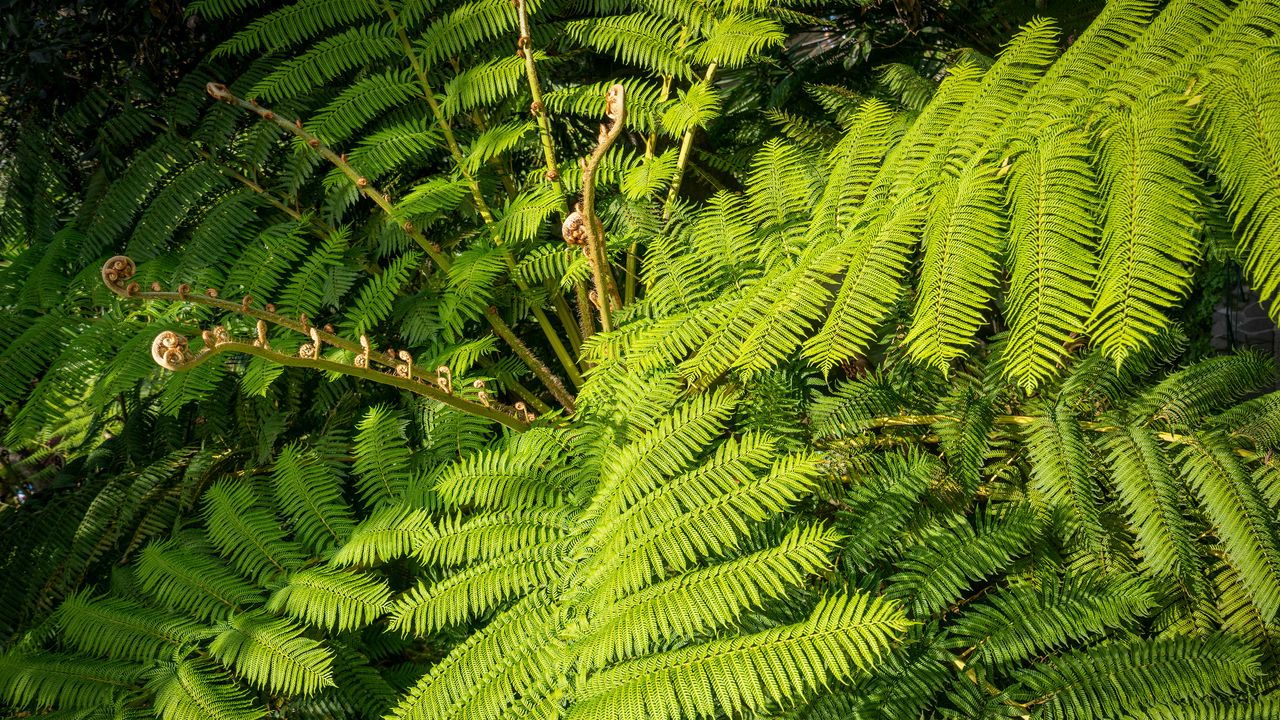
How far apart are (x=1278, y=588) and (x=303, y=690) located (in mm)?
1482

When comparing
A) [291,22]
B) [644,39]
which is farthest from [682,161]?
[291,22]

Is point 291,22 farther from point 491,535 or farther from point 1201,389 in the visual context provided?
point 1201,389

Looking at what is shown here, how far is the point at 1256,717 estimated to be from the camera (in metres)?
1.14

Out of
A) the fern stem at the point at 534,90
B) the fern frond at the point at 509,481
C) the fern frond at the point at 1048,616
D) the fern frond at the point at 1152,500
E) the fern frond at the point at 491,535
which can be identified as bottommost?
the fern frond at the point at 1048,616

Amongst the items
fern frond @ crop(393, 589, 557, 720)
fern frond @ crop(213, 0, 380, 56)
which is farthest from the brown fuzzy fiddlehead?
fern frond @ crop(213, 0, 380, 56)

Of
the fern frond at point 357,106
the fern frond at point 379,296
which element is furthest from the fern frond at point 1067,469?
the fern frond at point 357,106

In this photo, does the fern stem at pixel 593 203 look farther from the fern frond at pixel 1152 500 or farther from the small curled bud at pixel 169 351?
the fern frond at pixel 1152 500

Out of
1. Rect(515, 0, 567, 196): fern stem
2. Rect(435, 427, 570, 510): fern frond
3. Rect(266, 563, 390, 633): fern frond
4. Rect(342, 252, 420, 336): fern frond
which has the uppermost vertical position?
Rect(515, 0, 567, 196): fern stem

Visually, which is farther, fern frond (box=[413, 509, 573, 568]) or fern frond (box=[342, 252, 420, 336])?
fern frond (box=[342, 252, 420, 336])

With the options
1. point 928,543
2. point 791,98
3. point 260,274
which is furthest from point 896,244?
point 260,274

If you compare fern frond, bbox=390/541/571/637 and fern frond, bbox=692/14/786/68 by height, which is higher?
fern frond, bbox=692/14/786/68

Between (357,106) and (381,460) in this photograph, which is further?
(357,106)

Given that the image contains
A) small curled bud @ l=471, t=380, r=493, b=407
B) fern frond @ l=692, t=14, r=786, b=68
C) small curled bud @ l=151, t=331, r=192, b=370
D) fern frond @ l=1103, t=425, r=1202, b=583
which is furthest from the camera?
fern frond @ l=692, t=14, r=786, b=68

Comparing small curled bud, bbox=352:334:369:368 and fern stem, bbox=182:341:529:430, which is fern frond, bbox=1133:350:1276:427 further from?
small curled bud, bbox=352:334:369:368
